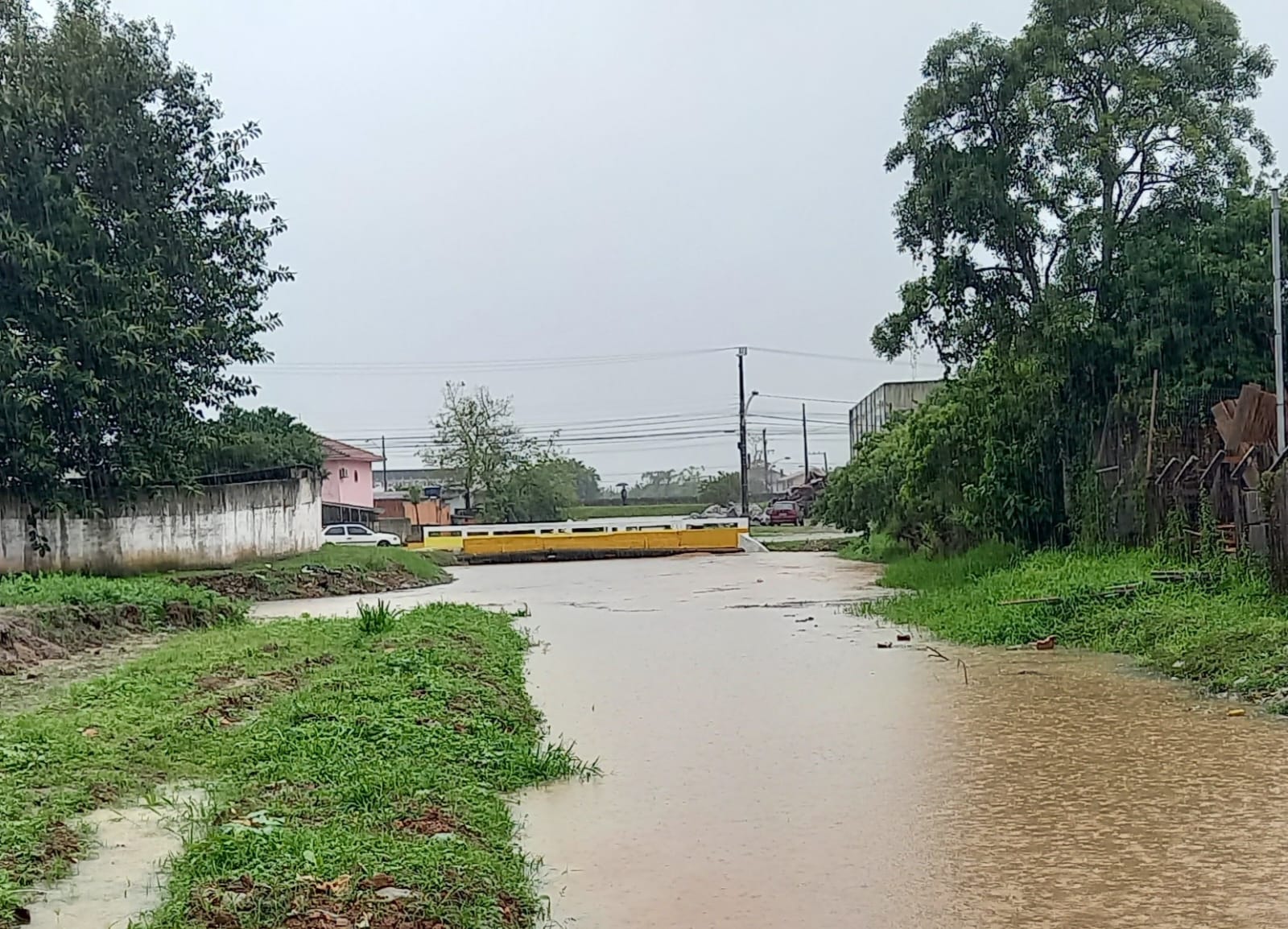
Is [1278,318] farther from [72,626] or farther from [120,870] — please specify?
[72,626]

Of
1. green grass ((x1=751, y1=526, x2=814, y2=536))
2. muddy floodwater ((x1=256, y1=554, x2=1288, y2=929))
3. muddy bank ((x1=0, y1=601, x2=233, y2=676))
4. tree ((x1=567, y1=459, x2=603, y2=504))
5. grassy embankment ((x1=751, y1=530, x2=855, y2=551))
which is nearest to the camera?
muddy floodwater ((x1=256, y1=554, x2=1288, y2=929))

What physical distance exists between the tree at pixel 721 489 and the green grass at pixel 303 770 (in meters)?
56.2

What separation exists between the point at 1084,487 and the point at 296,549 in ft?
59.3

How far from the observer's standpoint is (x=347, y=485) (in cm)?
5234

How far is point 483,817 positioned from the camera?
6801mm

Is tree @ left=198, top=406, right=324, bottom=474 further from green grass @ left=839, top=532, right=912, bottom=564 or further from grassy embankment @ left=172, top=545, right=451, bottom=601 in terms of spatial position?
green grass @ left=839, top=532, right=912, bottom=564

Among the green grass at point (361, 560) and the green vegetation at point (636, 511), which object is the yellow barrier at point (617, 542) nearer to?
the green grass at point (361, 560)

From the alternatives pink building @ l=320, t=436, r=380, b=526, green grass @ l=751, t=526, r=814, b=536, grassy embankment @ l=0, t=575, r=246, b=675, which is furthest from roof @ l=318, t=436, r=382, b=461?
grassy embankment @ l=0, t=575, r=246, b=675

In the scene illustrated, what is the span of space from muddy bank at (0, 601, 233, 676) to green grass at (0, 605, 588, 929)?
1.77 m

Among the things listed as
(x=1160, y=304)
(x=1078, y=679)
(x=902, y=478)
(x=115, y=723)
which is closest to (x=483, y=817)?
(x=115, y=723)

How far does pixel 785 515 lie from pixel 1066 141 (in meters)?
37.2

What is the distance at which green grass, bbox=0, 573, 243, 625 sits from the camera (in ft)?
55.1

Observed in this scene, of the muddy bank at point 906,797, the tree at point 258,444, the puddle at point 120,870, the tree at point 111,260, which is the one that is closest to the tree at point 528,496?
the tree at point 258,444

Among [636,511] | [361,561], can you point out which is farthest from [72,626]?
[636,511]
